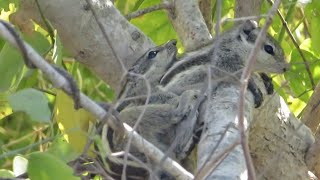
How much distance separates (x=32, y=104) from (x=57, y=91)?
1.02 metres

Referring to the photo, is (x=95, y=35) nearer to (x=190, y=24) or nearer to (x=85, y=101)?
(x=190, y=24)

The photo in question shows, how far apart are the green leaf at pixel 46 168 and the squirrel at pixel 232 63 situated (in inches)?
31.9

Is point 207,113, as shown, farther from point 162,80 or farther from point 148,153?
point 162,80

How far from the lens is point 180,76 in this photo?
246 centimetres

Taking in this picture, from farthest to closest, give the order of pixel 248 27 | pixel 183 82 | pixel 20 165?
1. pixel 248 27
2. pixel 183 82
3. pixel 20 165

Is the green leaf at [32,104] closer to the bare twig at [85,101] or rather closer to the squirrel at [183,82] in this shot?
the bare twig at [85,101]

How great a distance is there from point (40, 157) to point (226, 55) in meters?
1.17

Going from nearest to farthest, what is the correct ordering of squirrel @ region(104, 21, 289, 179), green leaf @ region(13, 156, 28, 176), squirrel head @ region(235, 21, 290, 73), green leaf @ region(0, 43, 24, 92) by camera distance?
green leaf @ region(13, 156, 28, 176)
green leaf @ region(0, 43, 24, 92)
squirrel @ region(104, 21, 289, 179)
squirrel head @ region(235, 21, 290, 73)

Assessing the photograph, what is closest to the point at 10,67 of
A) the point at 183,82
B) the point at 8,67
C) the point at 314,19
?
the point at 8,67

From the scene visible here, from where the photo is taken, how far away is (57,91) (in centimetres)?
247

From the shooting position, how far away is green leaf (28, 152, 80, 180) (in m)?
1.54

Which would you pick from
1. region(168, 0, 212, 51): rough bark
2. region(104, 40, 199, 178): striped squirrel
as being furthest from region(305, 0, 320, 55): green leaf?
region(104, 40, 199, 178): striped squirrel

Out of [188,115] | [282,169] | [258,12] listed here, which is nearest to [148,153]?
[188,115]

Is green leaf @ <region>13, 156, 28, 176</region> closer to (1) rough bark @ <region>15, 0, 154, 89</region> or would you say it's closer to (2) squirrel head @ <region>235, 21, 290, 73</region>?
(1) rough bark @ <region>15, 0, 154, 89</region>
